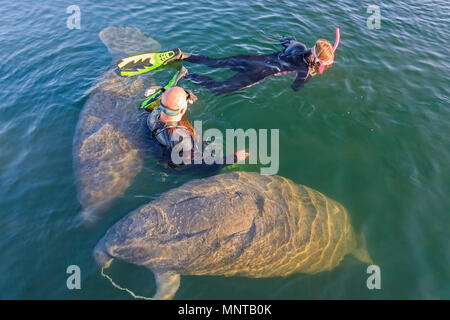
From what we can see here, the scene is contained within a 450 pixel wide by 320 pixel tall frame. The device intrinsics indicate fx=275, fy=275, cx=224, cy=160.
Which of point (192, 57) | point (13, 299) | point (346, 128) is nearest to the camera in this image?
point (13, 299)

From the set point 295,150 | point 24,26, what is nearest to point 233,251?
point 295,150

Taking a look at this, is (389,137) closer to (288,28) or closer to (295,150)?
(295,150)

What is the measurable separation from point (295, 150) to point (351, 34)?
675 cm

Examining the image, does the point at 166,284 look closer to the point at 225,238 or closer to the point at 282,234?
the point at 225,238

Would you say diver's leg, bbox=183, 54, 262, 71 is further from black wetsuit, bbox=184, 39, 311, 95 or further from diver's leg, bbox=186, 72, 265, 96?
diver's leg, bbox=186, 72, 265, 96

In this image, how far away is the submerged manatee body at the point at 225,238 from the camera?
165 inches

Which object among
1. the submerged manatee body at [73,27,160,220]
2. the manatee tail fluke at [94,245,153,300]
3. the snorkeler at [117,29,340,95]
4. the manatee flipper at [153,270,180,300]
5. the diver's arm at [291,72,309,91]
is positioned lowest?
the manatee flipper at [153,270,180,300]

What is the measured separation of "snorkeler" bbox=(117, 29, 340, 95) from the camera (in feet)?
23.8

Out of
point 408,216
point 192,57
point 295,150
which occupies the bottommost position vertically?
point 408,216

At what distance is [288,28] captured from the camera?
1044cm

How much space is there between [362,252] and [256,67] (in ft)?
17.9

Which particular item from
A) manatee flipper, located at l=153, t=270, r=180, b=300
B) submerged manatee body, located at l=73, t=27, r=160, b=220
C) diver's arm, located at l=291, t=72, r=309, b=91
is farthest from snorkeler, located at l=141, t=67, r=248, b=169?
diver's arm, located at l=291, t=72, r=309, b=91

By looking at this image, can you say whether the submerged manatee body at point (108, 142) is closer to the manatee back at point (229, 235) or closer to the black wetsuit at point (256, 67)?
the manatee back at point (229, 235)

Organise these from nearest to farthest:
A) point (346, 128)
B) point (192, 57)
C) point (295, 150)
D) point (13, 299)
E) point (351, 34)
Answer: point (13, 299) → point (295, 150) → point (346, 128) → point (192, 57) → point (351, 34)
